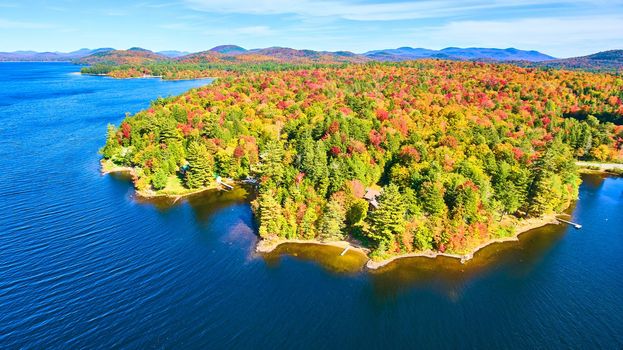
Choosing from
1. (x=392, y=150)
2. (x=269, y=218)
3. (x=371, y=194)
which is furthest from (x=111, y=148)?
(x=392, y=150)

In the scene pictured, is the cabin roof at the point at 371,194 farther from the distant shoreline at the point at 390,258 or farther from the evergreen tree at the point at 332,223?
the distant shoreline at the point at 390,258

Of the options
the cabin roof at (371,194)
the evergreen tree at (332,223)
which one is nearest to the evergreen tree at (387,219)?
the evergreen tree at (332,223)

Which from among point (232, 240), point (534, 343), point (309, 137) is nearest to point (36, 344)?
point (232, 240)

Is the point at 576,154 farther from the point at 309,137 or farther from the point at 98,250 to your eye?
the point at 98,250

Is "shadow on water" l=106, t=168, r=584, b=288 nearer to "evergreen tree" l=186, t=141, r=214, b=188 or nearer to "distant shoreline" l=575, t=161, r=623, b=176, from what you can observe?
"evergreen tree" l=186, t=141, r=214, b=188

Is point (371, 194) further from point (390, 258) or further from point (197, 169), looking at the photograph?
point (197, 169)

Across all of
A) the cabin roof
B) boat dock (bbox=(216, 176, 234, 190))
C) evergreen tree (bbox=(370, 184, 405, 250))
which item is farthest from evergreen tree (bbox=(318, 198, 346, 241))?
boat dock (bbox=(216, 176, 234, 190))
